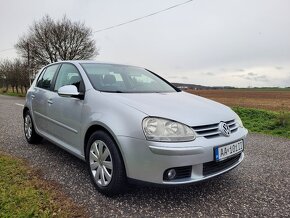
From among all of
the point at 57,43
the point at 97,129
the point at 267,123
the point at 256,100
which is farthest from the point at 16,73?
the point at 97,129

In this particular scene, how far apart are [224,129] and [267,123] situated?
6.93 m

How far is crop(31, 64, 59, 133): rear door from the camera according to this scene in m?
4.38

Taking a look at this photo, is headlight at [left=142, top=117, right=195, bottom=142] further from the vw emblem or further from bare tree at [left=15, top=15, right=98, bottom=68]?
bare tree at [left=15, top=15, right=98, bottom=68]

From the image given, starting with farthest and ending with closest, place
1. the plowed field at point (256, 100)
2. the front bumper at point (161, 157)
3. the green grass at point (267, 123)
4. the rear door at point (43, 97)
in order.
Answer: the plowed field at point (256, 100), the green grass at point (267, 123), the rear door at point (43, 97), the front bumper at point (161, 157)

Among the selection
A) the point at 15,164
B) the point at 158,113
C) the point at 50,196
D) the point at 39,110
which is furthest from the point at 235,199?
the point at 39,110

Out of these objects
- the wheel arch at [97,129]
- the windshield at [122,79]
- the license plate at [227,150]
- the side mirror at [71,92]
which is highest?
the windshield at [122,79]

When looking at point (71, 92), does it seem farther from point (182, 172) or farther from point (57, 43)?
point (57, 43)

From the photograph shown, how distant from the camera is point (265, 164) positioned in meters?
4.45

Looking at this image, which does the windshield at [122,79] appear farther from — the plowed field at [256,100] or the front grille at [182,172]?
the plowed field at [256,100]

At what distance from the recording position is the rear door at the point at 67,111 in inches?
136

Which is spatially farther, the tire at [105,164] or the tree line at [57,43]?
the tree line at [57,43]

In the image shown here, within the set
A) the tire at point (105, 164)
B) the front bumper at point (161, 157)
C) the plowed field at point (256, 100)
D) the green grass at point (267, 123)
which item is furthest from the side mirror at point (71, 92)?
the plowed field at point (256, 100)

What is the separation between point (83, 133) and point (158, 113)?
1.06m

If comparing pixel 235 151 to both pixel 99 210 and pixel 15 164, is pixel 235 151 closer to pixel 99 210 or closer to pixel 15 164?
pixel 99 210
